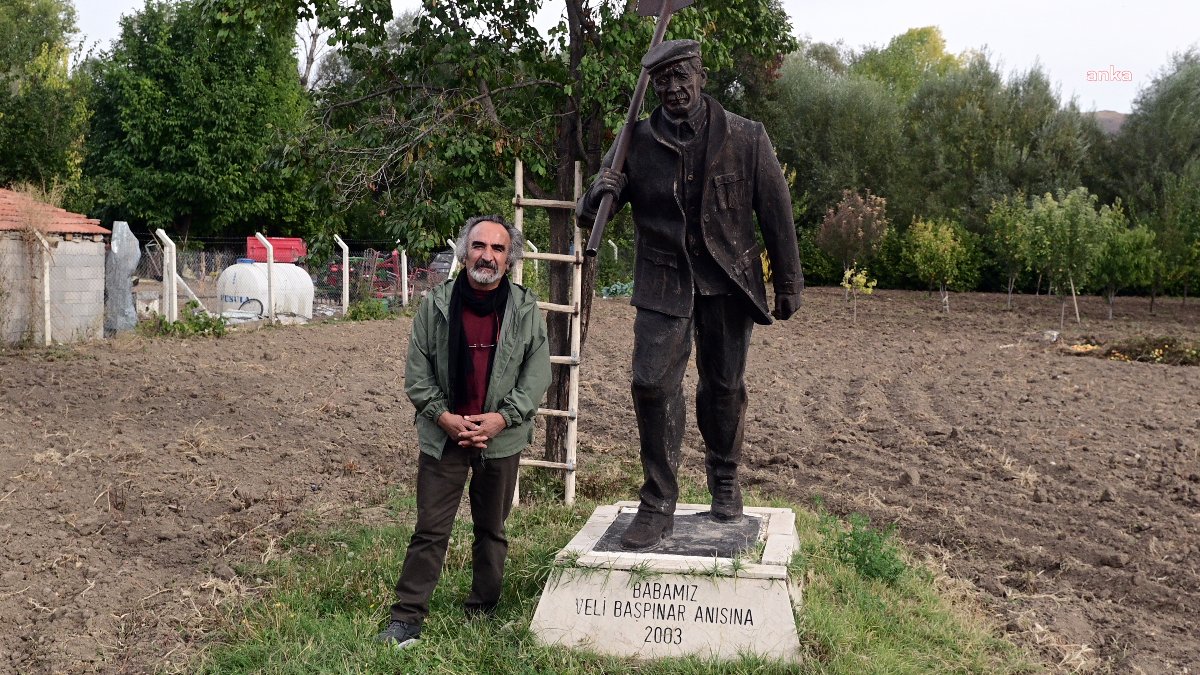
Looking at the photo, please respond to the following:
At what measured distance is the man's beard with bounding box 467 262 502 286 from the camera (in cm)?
A: 477

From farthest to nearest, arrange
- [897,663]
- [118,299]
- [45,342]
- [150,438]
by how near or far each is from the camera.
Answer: [118,299], [45,342], [150,438], [897,663]

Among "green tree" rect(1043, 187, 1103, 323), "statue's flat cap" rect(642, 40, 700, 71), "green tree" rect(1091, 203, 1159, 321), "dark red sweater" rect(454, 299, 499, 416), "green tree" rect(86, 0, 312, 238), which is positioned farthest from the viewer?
"green tree" rect(86, 0, 312, 238)

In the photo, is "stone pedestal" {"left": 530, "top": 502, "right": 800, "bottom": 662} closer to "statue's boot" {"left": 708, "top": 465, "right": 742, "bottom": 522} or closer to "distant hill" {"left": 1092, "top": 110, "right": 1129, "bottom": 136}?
"statue's boot" {"left": 708, "top": 465, "right": 742, "bottom": 522}

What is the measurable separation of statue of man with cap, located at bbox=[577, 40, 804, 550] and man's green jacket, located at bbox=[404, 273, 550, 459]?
0.63 m

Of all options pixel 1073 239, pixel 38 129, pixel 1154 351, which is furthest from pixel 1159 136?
pixel 38 129

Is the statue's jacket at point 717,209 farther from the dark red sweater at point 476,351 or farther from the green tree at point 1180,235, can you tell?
the green tree at point 1180,235

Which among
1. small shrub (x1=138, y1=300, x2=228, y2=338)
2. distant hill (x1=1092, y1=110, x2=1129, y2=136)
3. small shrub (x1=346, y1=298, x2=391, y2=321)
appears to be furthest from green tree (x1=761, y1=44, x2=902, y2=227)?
small shrub (x1=138, y1=300, x2=228, y2=338)

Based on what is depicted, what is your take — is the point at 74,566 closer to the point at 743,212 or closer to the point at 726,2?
the point at 743,212

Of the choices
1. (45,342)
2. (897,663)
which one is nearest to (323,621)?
(897,663)

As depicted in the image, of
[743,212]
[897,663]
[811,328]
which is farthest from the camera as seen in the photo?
[811,328]

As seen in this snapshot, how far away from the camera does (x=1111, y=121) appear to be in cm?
3338

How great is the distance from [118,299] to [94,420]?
7.43 m

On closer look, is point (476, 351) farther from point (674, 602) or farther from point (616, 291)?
point (616, 291)

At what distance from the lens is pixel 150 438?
9.15 meters
